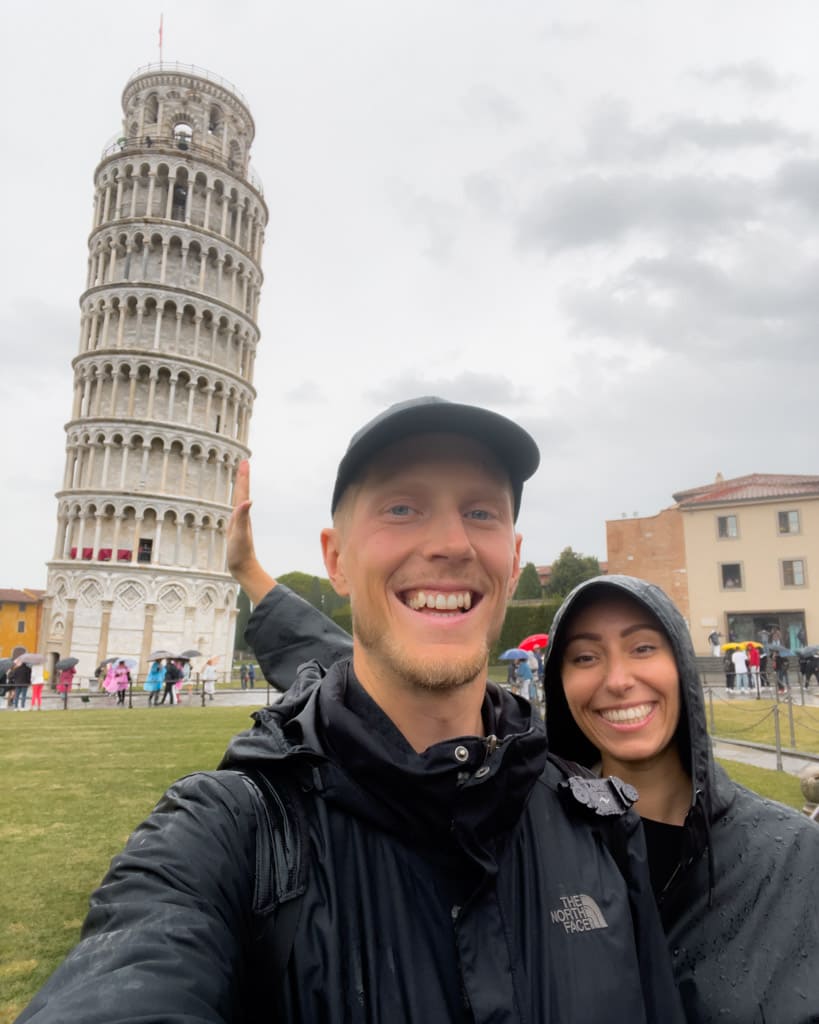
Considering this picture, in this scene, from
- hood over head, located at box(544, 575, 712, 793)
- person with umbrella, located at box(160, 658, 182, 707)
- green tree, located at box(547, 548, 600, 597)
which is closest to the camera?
hood over head, located at box(544, 575, 712, 793)

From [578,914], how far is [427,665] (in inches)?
28.0

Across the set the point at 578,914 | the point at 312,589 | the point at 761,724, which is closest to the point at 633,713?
the point at 578,914

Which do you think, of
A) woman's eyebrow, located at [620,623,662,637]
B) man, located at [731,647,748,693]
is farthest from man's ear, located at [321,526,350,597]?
man, located at [731,647,748,693]

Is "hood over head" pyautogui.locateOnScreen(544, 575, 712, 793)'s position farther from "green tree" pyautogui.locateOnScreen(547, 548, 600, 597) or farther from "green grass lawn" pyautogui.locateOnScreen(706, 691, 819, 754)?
"green tree" pyautogui.locateOnScreen(547, 548, 600, 597)

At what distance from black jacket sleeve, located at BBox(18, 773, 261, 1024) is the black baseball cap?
0.97m

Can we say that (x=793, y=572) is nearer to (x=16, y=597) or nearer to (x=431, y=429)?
(x=431, y=429)

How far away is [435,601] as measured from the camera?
1925 mm

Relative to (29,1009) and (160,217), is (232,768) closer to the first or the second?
(29,1009)

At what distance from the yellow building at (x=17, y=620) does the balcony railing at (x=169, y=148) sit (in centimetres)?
3791

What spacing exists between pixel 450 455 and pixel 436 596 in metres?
0.44

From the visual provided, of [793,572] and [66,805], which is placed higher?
[793,572]

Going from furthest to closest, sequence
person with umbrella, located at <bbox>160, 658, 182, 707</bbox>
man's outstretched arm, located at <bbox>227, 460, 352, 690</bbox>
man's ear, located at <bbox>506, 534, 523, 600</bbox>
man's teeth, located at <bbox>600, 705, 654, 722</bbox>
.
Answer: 1. person with umbrella, located at <bbox>160, 658, 182, 707</bbox>
2. man's outstretched arm, located at <bbox>227, 460, 352, 690</bbox>
3. man's teeth, located at <bbox>600, 705, 654, 722</bbox>
4. man's ear, located at <bbox>506, 534, 523, 600</bbox>

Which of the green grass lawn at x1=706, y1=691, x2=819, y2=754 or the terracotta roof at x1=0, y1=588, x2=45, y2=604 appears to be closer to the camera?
the green grass lawn at x1=706, y1=691, x2=819, y2=754

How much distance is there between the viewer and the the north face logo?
5.32 ft
